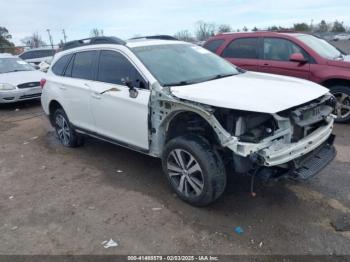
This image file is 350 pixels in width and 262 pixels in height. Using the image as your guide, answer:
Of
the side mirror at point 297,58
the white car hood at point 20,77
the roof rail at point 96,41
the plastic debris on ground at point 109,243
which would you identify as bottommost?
the plastic debris on ground at point 109,243

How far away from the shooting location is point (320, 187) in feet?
14.0

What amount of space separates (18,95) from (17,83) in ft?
1.19

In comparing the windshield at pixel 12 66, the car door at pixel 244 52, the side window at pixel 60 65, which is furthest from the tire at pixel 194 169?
the windshield at pixel 12 66

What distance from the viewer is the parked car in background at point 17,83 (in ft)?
32.2

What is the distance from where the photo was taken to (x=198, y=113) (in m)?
3.55

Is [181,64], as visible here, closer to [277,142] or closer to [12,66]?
[277,142]

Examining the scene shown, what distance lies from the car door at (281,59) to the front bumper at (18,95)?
21.9 ft

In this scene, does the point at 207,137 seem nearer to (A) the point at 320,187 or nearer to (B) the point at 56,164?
(A) the point at 320,187

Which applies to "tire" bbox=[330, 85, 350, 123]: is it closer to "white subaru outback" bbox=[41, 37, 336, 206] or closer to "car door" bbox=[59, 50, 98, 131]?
"white subaru outback" bbox=[41, 37, 336, 206]

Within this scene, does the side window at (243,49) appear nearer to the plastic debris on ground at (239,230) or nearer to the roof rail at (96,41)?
the roof rail at (96,41)

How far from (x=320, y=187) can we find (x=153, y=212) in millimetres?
2098

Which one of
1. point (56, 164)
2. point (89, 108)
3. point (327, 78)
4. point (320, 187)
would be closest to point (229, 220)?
point (320, 187)

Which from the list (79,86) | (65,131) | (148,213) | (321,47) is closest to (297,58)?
(321,47)

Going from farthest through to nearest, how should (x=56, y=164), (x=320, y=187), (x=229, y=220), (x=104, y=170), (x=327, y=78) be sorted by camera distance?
(x=327, y=78) < (x=56, y=164) < (x=104, y=170) < (x=320, y=187) < (x=229, y=220)
